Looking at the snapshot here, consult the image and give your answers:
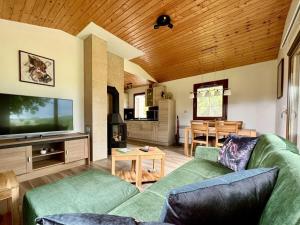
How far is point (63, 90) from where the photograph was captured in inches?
131

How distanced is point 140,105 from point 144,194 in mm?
5726

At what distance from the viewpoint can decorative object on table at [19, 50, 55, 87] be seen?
2.79m

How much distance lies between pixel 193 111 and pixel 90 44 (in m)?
3.42

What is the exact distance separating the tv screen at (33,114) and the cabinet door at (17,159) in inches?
12.4

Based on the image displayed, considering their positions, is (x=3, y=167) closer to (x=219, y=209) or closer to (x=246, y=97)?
(x=219, y=209)

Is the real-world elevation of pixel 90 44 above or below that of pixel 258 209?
above

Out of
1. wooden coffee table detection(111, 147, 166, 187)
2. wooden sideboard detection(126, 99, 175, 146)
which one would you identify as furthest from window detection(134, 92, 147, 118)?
wooden coffee table detection(111, 147, 166, 187)

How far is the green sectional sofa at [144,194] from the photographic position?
0.62 meters

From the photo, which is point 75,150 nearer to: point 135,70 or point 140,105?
point 135,70

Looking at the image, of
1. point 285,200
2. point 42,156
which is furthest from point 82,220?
point 42,156

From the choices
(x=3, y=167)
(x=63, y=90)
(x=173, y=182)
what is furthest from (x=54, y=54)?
(x=173, y=182)

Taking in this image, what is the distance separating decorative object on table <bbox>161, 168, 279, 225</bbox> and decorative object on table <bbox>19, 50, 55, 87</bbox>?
129 inches

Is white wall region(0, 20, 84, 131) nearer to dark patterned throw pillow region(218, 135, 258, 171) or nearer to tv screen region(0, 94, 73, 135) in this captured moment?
tv screen region(0, 94, 73, 135)

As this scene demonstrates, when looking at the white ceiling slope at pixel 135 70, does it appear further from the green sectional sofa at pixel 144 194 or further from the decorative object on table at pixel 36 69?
the green sectional sofa at pixel 144 194
